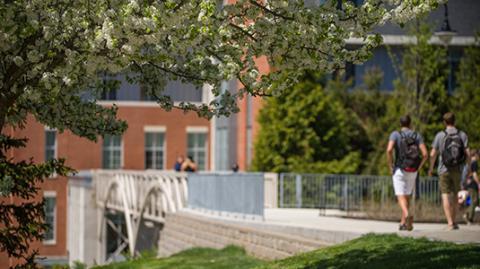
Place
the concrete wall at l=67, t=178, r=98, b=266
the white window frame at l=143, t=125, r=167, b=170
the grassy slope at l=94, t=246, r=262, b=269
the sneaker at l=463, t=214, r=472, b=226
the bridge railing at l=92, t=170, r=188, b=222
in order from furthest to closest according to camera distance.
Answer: the white window frame at l=143, t=125, r=167, b=170 → the concrete wall at l=67, t=178, r=98, b=266 → the bridge railing at l=92, t=170, r=188, b=222 → the sneaker at l=463, t=214, r=472, b=226 → the grassy slope at l=94, t=246, r=262, b=269

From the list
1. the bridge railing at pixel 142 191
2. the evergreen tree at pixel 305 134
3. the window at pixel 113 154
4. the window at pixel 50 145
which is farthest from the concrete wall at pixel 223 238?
the window at pixel 113 154

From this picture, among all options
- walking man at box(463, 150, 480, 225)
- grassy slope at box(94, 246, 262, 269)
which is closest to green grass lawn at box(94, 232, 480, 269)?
grassy slope at box(94, 246, 262, 269)

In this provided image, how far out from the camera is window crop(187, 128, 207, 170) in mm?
63750

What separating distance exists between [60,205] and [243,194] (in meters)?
35.1

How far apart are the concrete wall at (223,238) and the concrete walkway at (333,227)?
13.3 inches

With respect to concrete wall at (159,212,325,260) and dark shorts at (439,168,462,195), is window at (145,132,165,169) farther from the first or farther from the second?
dark shorts at (439,168,462,195)

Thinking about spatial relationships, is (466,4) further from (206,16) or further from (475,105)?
(206,16)

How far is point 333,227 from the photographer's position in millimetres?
24125

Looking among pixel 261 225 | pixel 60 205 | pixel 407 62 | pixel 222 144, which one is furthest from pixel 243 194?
pixel 60 205

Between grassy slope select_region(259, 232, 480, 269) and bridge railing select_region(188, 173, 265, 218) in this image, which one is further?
bridge railing select_region(188, 173, 265, 218)

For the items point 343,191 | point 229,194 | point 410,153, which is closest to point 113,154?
point 343,191

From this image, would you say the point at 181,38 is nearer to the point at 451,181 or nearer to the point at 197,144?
the point at 451,181

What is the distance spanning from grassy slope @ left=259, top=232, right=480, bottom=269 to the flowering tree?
2637 mm

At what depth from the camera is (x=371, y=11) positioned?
13219 mm
